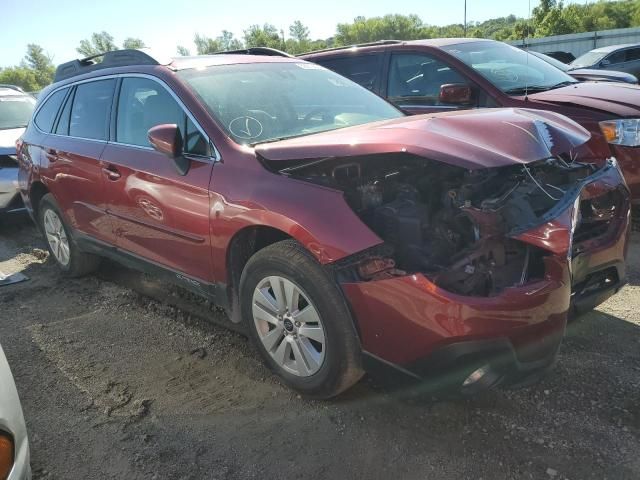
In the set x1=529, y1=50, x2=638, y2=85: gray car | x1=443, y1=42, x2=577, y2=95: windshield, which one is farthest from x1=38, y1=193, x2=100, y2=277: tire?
x1=529, y1=50, x2=638, y2=85: gray car

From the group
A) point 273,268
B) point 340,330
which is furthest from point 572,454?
point 273,268

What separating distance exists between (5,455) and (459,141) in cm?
212

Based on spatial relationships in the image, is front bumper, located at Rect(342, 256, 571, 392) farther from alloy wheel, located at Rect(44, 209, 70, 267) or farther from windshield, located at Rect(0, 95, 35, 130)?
windshield, located at Rect(0, 95, 35, 130)

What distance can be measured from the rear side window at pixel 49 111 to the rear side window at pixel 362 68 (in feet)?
8.93

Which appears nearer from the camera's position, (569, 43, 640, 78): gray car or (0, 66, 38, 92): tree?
(569, 43, 640, 78): gray car

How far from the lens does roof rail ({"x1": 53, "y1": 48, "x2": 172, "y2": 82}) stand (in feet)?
11.9

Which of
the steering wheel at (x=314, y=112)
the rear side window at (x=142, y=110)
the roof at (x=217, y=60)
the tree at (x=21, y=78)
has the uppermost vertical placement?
the tree at (x=21, y=78)

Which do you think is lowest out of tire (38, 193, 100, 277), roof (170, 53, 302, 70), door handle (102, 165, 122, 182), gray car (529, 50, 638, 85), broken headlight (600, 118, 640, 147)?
tire (38, 193, 100, 277)

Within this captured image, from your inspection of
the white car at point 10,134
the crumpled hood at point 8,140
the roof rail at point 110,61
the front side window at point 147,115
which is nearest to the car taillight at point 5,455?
the front side window at point 147,115

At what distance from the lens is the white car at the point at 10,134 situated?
6477 mm

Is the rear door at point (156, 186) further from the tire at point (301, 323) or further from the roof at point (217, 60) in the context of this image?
the tire at point (301, 323)

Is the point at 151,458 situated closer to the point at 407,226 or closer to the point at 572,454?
the point at 407,226

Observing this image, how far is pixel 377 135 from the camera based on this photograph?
8.34 feet

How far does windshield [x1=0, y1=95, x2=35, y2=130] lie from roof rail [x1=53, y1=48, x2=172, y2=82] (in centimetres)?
358
